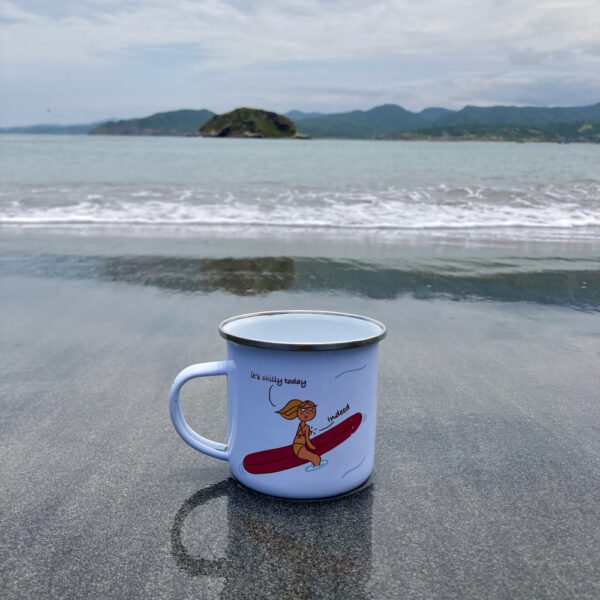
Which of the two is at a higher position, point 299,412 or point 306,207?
point 299,412

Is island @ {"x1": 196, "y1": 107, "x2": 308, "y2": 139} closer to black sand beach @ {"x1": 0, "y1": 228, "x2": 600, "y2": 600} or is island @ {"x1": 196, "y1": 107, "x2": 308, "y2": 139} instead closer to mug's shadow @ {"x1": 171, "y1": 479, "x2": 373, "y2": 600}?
black sand beach @ {"x1": 0, "y1": 228, "x2": 600, "y2": 600}

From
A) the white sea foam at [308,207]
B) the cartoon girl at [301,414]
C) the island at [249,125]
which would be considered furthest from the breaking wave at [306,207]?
the island at [249,125]

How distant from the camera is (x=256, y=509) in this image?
2092 millimetres

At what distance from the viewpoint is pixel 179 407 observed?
2252 millimetres

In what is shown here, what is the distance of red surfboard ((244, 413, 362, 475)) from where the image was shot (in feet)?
6.64

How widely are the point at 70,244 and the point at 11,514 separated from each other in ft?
20.2

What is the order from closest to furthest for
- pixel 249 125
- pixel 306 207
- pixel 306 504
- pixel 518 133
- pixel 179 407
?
1. pixel 306 504
2. pixel 179 407
3. pixel 306 207
4. pixel 518 133
5. pixel 249 125

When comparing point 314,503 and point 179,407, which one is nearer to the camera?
point 314,503

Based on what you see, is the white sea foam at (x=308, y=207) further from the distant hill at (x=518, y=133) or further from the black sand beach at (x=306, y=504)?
the distant hill at (x=518, y=133)

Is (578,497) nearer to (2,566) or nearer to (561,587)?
(561,587)

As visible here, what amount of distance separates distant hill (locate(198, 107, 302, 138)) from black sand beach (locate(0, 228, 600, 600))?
444ft

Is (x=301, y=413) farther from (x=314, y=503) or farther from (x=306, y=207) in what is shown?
(x=306, y=207)

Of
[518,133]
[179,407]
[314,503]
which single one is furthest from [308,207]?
[518,133]

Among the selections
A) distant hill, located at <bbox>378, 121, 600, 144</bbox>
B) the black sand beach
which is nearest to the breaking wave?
the black sand beach
